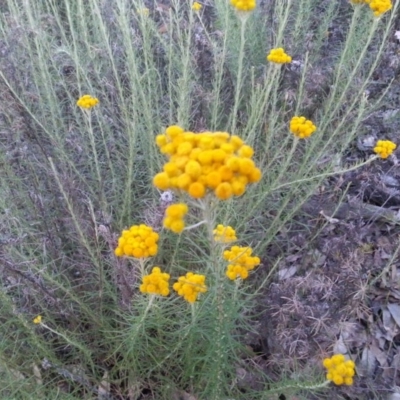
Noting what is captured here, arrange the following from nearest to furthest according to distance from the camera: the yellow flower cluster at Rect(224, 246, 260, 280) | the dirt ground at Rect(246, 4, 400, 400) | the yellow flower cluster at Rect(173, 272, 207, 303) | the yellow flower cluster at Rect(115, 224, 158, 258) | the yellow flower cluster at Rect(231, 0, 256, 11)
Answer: the yellow flower cluster at Rect(115, 224, 158, 258)
the yellow flower cluster at Rect(173, 272, 207, 303)
the yellow flower cluster at Rect(224, 246, 260, 280)
the yellow flower cluster at Rect(231, 0, 256, 11)
the dirt ground at Rect(246, 4, 400, 400)

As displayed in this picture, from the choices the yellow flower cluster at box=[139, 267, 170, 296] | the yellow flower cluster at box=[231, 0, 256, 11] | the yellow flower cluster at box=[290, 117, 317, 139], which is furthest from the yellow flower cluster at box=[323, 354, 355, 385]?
Result: the yellow flower cluster at box=[231, 0, 256, 11]

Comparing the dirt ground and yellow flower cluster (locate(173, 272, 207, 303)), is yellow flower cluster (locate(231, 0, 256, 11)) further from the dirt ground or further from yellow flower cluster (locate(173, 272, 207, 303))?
yellow flower cluster (locate(173, 272, 207, 303))

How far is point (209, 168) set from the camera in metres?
1.19

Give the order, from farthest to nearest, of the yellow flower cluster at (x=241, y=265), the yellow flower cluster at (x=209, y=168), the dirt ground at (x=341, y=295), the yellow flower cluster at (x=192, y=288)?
the dirt ground at (x=341, y=295) → the yellow flower cluster at (x=241, y=265) → the yellow flower cluster at (x=192, y=288) → the yellow flower cluster at (x=209, y=168)

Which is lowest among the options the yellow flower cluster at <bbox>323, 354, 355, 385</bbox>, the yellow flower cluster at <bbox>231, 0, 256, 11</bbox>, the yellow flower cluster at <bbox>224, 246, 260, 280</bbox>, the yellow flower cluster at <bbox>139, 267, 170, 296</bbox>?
the yellow flower cluster at <bbox>323, 354, 355, 385</bbox>

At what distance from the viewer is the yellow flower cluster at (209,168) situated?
117cm

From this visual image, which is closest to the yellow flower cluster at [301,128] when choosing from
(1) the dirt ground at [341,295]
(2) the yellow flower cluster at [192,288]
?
(1) the dirt ground at [341,295]

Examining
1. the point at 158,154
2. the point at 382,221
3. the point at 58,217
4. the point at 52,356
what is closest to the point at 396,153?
the point at 382,221

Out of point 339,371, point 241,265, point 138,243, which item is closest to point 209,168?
point 138,243

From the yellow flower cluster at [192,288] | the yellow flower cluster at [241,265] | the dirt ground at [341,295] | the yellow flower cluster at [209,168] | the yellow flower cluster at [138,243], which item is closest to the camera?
the yellow flower cluster at [209,168]

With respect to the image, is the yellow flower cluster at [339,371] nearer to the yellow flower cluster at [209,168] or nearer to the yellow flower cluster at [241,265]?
the yellow flower cluster at [241,265]

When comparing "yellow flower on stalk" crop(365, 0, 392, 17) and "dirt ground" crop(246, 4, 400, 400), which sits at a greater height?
"yellow flower on stalk" crop(365, 0, 392, 17)

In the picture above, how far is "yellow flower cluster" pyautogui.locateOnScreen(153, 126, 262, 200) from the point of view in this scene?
1166mm

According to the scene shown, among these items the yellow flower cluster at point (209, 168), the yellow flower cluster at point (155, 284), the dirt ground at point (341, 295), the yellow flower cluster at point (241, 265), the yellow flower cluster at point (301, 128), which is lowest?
the dirt ground at point (341, 295)
